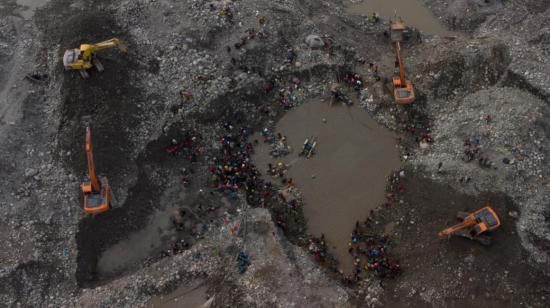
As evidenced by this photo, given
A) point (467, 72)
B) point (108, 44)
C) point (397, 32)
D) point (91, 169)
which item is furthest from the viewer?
point (397, 32)

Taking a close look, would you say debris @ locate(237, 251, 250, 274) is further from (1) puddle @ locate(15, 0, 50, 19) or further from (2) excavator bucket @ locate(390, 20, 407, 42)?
(1) puddle @ locate(15, 0, 50, 19)

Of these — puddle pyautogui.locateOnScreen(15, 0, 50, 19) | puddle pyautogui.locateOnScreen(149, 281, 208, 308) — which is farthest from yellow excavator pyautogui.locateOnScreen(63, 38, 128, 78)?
puddle pyautogui.locateOnScreen(149, 281, 208, 308)

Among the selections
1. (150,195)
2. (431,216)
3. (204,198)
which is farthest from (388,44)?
(150,195)

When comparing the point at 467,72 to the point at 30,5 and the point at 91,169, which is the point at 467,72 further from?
the point at 30,5

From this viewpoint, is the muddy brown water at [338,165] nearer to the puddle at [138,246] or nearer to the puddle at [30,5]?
the puddle at [138,246]

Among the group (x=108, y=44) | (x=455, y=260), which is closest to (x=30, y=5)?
(x=108, y=44)

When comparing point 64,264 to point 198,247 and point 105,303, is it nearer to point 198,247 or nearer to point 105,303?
point 105,303
